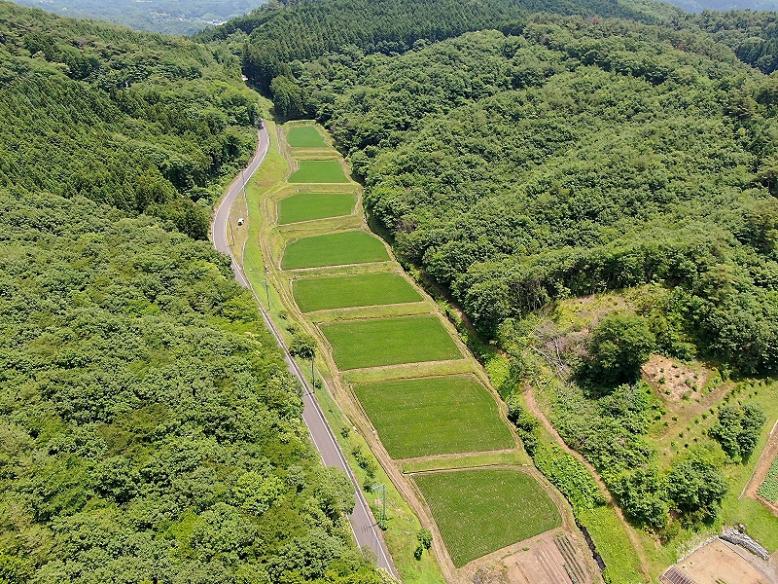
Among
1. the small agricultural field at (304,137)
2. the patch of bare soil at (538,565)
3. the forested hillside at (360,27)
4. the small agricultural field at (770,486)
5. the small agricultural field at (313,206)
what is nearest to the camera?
the patch of bare soil at (538,565)

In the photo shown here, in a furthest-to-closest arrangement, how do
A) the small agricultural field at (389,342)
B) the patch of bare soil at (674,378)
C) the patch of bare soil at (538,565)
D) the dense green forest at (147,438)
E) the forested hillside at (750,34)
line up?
1. the forested hillside at (750,34)
2. the small agricultural field at (389,342)
3. the patch of bare soil at (674,378)
4. the patch of bare soil at (538,565)
5. the dense green forest at (147,438)

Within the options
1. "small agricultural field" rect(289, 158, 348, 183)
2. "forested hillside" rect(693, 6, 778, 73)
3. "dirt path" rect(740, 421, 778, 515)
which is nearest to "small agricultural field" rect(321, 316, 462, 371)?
"dirt path" rect(740, 421, 778, 515)

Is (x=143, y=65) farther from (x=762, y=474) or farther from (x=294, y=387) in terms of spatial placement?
(x=762, y=474)

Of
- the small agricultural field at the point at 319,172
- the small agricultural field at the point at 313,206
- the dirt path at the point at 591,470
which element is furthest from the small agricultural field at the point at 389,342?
the small agricultural field at the point at 319,172

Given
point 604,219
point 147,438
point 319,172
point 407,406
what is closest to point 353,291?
point 407,406

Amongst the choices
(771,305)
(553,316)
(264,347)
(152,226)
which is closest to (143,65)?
(152,226)

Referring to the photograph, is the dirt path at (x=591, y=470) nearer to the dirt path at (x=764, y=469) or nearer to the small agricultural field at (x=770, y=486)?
the dirt path at (x=764, y=469)

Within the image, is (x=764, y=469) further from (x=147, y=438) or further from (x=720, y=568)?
(x=147, y=438)
